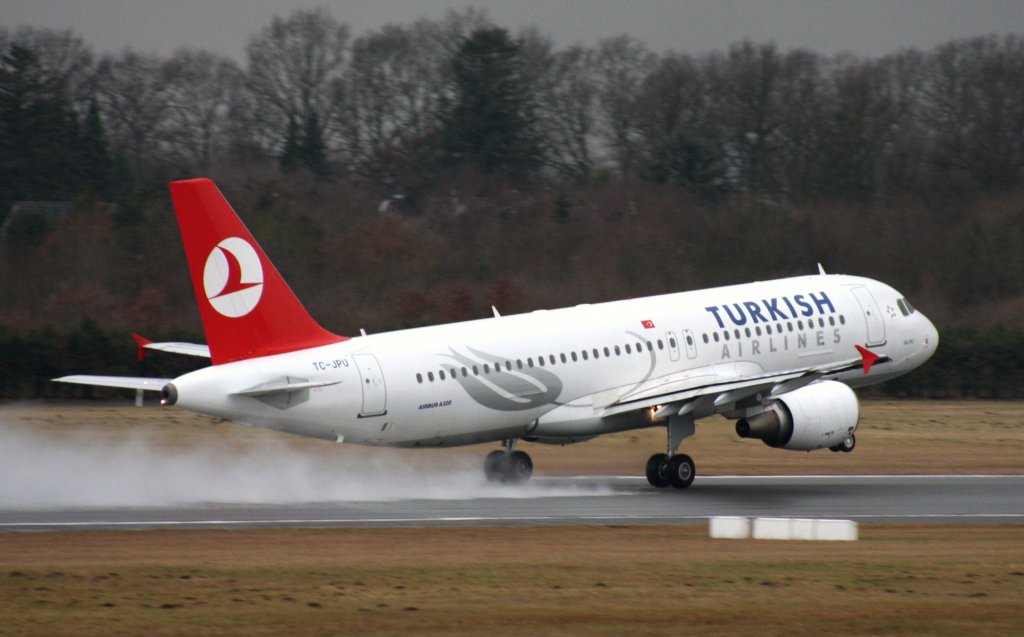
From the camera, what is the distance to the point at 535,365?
102ft

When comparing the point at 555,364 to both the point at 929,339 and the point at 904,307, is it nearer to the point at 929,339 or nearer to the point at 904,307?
the point at 904,307

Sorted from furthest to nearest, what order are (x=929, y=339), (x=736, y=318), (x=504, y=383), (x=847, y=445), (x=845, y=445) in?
(x=929, y=339) < (x=736, y=318) < (x=847, y=445) < (x=845, y=445) < (x=504, y=383)

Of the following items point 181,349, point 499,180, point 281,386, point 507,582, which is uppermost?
point 499,180

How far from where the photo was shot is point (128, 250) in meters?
69.8

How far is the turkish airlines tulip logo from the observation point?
91.7 feet

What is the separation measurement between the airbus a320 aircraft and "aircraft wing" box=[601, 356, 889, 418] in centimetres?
4

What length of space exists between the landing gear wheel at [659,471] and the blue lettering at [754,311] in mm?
4422

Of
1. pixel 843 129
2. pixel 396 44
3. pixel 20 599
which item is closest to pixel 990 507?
pixel 20 599

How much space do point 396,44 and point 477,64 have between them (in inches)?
319

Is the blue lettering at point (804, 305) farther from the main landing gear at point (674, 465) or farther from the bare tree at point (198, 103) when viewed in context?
the bare tree at point (198, 103)

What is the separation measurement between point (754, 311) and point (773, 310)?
564mm

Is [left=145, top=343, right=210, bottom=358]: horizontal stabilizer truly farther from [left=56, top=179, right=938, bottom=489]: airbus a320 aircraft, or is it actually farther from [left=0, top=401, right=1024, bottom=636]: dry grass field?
[left=0, top=401, right=1024, bottom=636]: dry grass field

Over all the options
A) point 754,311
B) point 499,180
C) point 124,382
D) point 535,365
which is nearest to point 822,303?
point 754,311

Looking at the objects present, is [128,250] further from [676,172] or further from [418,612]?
[418,612]
